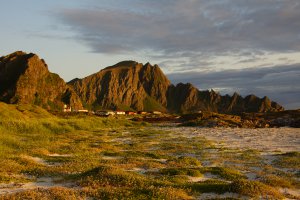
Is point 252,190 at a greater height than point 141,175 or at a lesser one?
greater

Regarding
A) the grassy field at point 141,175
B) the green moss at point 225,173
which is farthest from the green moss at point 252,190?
the green moss at point 225,173

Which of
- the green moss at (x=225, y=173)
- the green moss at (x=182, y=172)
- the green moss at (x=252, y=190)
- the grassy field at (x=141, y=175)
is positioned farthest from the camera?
the green moss at (x=182, y=172)

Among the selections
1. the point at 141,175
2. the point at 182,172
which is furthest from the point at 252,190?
the point at 141,175

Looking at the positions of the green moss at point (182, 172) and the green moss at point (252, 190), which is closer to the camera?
the green moss at point (252, 190)

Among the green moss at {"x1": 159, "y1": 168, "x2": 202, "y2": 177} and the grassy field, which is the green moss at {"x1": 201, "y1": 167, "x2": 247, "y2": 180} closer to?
the grassy field

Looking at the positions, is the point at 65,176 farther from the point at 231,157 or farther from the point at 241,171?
the point at 231,157

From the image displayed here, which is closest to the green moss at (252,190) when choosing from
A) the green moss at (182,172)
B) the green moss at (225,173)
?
the green moss at (225,173)

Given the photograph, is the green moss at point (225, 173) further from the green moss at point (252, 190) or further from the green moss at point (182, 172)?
the green moss at point (252, 190)

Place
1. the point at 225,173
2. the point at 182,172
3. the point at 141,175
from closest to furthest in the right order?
1. the point at 141,175
2. the point at 182,172
3. the point at 225,173

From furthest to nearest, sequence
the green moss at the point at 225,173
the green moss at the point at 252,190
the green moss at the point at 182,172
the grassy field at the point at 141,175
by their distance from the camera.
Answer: the green moss at the point at 182,172, the green moss at the point at 225,173, the green moss at the point at 252,190, the grassy field at the point at 141,175

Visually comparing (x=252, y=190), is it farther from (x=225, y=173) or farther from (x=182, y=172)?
(x=182, y=172)

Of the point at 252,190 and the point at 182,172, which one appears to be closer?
the point at 252,190

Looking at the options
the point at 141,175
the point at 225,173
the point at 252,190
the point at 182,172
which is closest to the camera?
the point at 252,190

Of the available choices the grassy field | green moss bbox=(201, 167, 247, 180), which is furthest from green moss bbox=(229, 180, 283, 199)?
green moss bbox=(201, 167, 247, 180)
